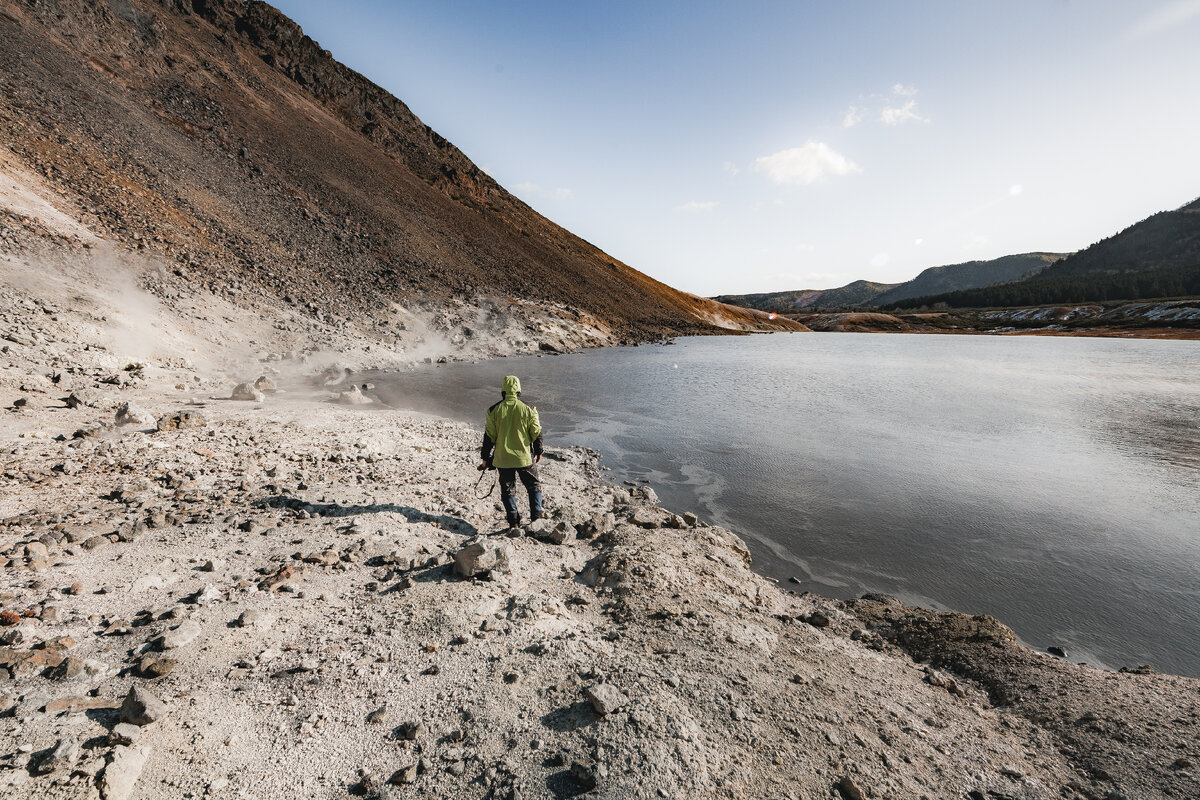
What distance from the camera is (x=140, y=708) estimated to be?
3199mm

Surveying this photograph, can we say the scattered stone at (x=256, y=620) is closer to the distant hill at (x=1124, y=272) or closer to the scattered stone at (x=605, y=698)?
the scattered stone at (x=605, y=698)

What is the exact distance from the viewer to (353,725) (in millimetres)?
3508

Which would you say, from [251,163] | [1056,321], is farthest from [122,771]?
[1056,321]

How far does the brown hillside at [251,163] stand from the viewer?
23531 millimetres

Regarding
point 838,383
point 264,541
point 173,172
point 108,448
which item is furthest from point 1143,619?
point 173,172

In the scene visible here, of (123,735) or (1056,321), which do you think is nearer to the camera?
(123,735)

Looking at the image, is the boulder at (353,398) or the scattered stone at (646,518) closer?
the scattered stone at (646,518)

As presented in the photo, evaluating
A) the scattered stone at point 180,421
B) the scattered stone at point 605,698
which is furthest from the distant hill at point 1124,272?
the scattered stone at point 180,421

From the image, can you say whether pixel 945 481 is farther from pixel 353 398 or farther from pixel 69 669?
pixel 353 398

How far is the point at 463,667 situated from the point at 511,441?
3.11m

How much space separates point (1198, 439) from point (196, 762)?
23947 millimetres

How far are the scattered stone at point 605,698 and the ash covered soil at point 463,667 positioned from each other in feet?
0.06

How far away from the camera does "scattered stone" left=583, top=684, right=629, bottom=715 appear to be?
3625mm

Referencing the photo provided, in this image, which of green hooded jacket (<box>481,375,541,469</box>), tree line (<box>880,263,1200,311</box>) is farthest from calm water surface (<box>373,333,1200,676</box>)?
tree line (<box>880,263,1200,311</box>)
